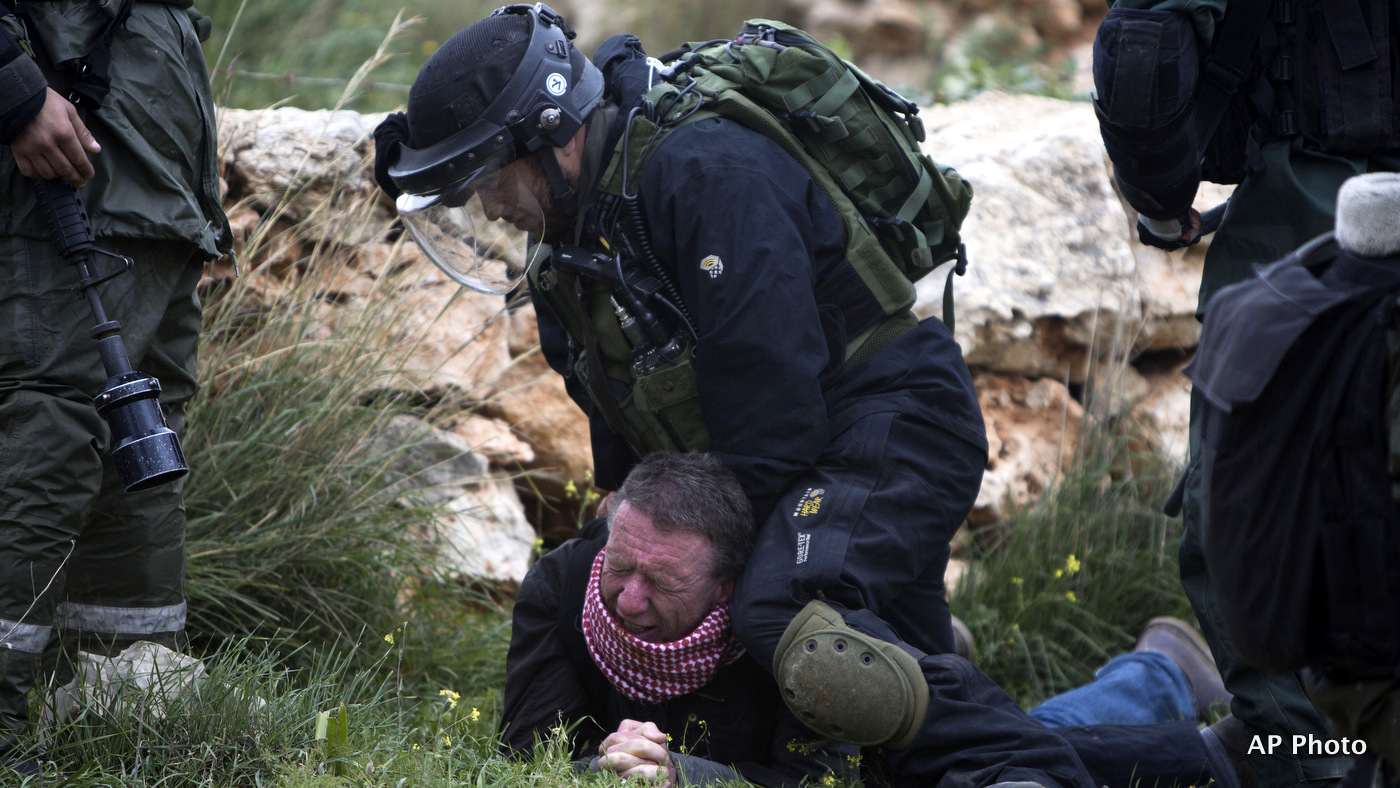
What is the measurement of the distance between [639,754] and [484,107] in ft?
4.88

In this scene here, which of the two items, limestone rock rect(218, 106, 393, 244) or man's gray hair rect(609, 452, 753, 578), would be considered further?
limestone rock rect(218, 106, 393, 244)

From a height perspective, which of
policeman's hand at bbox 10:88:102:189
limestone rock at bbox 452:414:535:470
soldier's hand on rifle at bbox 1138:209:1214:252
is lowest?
limestone rock at bbox 452:414:535:470

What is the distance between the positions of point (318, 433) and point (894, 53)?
8.22 m

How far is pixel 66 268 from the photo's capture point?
2.36m

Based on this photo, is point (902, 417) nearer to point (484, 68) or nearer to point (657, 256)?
point (657, 256)

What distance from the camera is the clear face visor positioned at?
2744mm

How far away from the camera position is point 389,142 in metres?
2.72

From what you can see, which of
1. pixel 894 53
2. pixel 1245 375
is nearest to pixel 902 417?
pixel 1245 375

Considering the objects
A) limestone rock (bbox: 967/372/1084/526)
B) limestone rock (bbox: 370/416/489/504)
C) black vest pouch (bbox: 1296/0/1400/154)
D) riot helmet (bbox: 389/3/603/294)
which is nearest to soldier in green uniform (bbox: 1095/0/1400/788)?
black vest pouch (bbox: 1296/0/1400/154)

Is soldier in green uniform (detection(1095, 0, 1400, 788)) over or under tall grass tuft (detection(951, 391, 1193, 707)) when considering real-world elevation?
over

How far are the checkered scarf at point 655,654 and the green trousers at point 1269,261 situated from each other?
1.02 metres

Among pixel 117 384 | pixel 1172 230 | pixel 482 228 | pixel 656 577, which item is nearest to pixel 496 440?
pixel 482 228

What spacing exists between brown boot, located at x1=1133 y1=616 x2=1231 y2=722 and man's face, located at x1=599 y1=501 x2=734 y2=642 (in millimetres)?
1763

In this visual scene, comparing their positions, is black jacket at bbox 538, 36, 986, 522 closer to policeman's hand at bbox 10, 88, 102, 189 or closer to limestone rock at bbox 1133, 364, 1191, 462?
policeman's hand at bbox 10, 88, 102, 189
